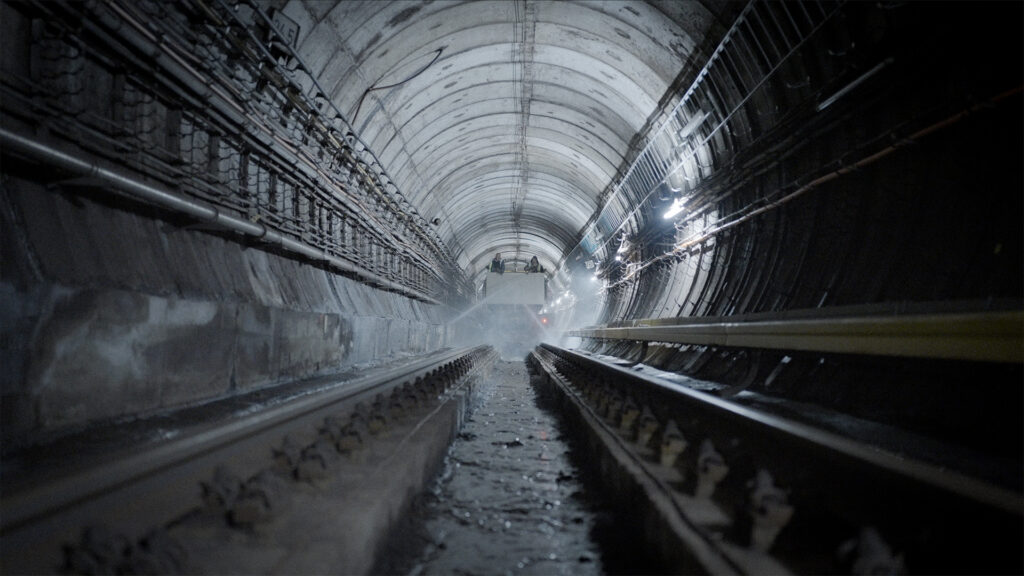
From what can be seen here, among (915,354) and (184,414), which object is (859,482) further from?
(184,414)

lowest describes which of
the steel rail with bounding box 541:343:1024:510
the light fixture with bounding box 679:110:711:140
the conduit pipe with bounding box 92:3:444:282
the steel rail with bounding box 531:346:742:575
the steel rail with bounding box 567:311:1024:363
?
the steel rail with bounding box 531:346:742:575

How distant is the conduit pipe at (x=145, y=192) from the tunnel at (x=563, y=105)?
28 mm

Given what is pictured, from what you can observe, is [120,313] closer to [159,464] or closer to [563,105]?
[159,464]

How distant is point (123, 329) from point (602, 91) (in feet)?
29.1

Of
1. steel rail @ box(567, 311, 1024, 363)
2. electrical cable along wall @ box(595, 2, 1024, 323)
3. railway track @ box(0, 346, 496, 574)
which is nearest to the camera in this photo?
railway track @ box(0, 346, 496, 574)

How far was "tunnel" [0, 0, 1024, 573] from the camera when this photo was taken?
313 cm

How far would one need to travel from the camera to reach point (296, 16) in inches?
257

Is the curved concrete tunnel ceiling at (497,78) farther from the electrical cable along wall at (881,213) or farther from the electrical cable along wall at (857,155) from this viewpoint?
the electrical cable along wall at (881,213)

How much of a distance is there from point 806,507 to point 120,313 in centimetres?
397

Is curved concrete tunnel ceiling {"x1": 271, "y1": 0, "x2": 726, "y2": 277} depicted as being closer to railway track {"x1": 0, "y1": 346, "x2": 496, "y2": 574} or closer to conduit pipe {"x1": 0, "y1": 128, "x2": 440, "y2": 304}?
conduit pipe {"x1": 0, "y1": 128, "x2": 440, "y2": 304}

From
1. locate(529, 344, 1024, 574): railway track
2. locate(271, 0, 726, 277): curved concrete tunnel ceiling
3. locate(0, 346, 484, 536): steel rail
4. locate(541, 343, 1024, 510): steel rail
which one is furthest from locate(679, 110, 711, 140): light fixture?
locate(0, 346, 484, 536): steel rail

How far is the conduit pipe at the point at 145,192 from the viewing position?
3039 millimetres

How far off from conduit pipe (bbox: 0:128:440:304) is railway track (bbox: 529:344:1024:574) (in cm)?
354

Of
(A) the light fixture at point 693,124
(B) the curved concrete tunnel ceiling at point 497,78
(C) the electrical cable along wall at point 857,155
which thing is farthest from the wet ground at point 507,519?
(A) the light fixture at point 693,124
